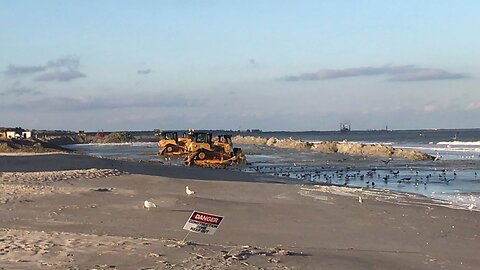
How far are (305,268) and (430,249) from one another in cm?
350

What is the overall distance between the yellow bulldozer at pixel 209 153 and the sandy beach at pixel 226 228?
54.3ft

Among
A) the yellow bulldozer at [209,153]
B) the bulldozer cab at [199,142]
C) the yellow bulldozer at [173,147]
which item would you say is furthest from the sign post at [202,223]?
the yellow bulldozer at [173,147]

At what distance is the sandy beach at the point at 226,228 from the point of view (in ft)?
31.1

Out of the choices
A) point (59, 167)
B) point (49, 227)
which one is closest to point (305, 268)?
point (49, 227)

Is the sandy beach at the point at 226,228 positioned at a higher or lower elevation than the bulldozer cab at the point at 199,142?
lower

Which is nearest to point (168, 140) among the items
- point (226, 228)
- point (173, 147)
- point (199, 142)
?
point (173, 147)

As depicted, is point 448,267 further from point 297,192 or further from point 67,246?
point 297,192

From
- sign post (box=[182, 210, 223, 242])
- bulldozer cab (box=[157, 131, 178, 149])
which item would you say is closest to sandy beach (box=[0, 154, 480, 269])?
sign post (box=[182, 210, 223, 242])

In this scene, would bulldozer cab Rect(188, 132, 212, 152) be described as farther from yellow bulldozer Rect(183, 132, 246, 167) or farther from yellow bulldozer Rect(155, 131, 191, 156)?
yellow bulldozer Rect(155, 131, 191, 156)

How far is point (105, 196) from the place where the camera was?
57.9ft

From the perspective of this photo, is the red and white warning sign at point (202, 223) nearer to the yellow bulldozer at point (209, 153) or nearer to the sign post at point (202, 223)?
the sign post at point (202, 223)

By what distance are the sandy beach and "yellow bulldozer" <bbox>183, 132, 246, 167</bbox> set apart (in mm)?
16541

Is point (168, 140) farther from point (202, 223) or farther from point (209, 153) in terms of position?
point (202, 223)

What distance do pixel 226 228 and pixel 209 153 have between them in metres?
27.0
